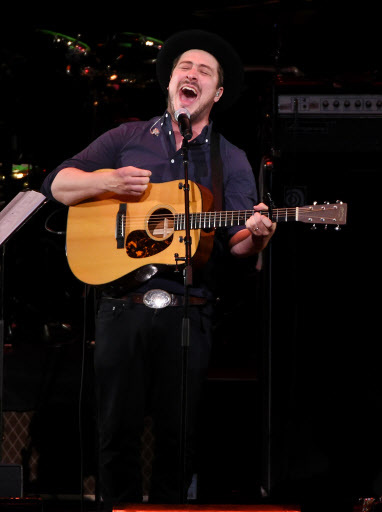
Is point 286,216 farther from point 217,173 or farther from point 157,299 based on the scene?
point 157,299

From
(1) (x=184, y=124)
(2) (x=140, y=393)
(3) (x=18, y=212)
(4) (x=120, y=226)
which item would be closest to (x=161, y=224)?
(4) (x=120, y=226)

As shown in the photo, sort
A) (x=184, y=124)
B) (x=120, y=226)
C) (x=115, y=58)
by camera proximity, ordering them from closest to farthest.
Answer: (x=184, y=124) < (x=120, y=226) < (x=115, y=58)

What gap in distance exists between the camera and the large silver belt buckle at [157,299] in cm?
323

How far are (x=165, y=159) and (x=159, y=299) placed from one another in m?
0.76

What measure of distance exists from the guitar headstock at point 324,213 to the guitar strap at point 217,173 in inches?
17.0

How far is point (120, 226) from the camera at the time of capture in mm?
3416

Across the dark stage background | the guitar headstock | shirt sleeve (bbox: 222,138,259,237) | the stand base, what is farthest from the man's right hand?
the stand base

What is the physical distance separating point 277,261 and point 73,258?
3.99 ft

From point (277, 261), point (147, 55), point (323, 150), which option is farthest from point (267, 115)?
point (147, 55)

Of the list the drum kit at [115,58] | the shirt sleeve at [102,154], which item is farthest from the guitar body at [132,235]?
the drum kit at [115,58]

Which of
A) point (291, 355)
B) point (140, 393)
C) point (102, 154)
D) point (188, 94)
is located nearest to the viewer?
point (140, 393)

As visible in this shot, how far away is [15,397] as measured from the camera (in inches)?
163

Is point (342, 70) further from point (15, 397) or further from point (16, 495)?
point (16, 495)

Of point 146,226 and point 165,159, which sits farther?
point 165,159
